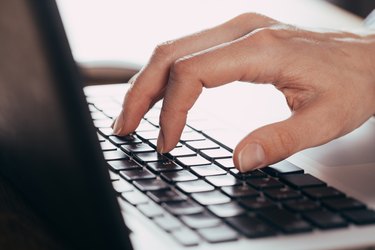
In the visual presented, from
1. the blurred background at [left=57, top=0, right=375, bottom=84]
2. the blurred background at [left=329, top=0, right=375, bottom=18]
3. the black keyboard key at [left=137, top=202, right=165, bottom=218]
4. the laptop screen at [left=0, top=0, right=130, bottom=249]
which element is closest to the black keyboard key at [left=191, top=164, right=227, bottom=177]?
the black keyboard key at [left=137, top=202, right=165, bottom=218]

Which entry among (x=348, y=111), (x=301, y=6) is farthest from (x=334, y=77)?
(x=301, y=6)

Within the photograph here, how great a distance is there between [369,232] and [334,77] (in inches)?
11.5

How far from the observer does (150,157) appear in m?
0.74

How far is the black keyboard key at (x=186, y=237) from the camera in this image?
19.6 inches

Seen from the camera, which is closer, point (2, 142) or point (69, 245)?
point (69, 245)

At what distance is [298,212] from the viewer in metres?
0.56

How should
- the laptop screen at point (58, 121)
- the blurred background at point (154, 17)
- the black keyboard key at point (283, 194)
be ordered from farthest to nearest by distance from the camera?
1. the blurred background at point (154, 17)
2. the black keyboard key at point (283, 194)
3. the laptop screen at point (58, 121)

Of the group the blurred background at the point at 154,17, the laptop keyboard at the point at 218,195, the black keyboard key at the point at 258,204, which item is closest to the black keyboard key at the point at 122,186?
the laptop keyboard at the point at 218,195

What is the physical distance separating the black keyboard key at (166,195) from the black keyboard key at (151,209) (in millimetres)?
10

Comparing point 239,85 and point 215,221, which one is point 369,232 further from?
point 239,85

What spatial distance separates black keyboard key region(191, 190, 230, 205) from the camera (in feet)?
1.92

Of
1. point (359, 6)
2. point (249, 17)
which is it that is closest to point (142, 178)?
point (249, 17)

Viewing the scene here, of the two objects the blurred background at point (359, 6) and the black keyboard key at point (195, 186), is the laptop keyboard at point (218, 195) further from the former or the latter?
the blurred background at point (359, 6)

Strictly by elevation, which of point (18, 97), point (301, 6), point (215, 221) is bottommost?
point (301, 6)
